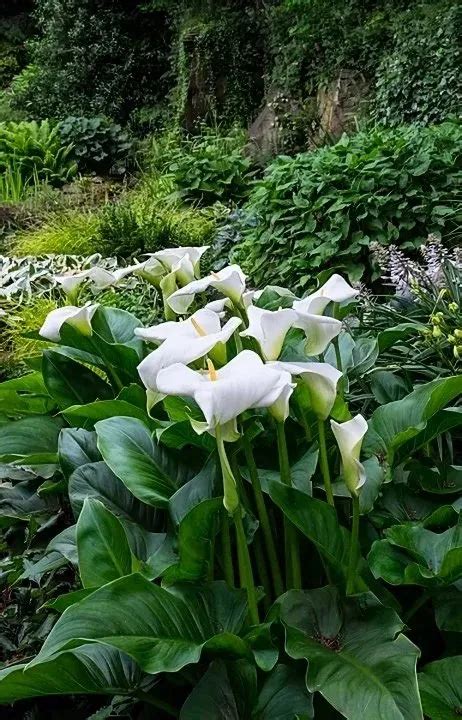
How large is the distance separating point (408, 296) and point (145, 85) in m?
9.98

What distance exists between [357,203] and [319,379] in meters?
3.03

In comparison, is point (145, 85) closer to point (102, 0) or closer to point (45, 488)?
point (102, 0)

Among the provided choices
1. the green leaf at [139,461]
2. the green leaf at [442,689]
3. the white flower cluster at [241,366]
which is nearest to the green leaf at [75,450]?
the green leaf at [139,461]

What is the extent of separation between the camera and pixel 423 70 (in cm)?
674

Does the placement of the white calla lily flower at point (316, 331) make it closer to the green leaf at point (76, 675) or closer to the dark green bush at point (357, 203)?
the green leaf at point (76, 675)

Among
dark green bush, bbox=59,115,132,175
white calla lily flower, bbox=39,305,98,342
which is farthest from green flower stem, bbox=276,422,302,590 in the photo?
dark green bush, bbox=59,115,132,175

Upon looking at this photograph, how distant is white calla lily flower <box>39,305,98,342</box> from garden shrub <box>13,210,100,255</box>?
3.88 meters

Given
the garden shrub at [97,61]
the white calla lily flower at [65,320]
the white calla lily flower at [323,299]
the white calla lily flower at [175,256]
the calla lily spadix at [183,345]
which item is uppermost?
the calla lily spadix at [183,345]

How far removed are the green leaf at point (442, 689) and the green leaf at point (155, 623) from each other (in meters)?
0.29

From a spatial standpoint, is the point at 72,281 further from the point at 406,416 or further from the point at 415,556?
the point at 415,556

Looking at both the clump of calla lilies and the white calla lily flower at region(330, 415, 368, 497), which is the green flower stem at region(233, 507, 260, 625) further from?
the white calla lily flower at region(330, 415, 368, 497)

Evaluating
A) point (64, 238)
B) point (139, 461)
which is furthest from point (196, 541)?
point (64, 238)

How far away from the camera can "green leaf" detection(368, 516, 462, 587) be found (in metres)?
1.19

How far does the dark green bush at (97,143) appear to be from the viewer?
9.34m
